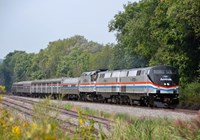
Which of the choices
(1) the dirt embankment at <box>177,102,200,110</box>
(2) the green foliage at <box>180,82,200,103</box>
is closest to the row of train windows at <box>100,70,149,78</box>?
(1) the dirt embankment at <box>177,102,200,110</box>

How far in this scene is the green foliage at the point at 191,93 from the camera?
3076cm

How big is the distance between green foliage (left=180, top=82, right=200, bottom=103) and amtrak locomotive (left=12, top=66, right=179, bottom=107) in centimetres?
265

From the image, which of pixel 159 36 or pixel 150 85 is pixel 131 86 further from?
pixel 159 36

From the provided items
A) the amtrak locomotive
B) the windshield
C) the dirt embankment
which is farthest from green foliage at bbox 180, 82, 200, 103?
the windshield

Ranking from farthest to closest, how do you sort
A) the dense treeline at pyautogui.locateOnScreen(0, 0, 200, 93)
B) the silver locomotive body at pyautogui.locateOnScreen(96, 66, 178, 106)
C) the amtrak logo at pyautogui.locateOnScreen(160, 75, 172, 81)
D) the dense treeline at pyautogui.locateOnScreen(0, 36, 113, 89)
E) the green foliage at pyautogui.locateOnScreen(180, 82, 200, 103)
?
the dense treeline at pyautogui.locateOnScreen(0, 36, 113, 89) < the green foliage at pyautogui.locateOnScreen(180, 82, 200, 103) < the dense treeline at pyautogui.locateOnScreen(0, 0, 200, 93) < the amtrak logo at pyautogui.locateOnScreen(160, 75, 172, 81) < the silver locomotive body at pyautogui.locateOnScreen(96, 66, 178, 106)

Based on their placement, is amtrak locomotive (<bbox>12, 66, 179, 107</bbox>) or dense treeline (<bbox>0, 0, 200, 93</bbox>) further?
dense treeline (<bbox>0, 0, 200, 93</bbox>)

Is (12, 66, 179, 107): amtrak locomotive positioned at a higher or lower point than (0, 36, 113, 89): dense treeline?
lower

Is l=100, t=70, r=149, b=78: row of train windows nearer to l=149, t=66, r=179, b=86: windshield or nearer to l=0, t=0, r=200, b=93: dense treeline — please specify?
l=149, t=66, r=179, b=86: windshield

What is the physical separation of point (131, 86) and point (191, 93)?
513cm

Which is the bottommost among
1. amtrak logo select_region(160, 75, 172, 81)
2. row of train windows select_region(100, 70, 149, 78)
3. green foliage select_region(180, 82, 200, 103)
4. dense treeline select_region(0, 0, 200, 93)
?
green foliage select_region(180, 82, 200, 103)

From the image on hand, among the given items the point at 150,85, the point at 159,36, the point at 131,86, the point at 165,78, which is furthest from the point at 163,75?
the point at 159,36

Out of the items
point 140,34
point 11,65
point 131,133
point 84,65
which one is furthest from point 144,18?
point 11,65

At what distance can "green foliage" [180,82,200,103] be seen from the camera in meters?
30.8

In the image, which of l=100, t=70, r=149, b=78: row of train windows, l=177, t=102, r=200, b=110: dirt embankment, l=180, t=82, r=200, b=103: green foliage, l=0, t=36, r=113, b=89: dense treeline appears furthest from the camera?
l=0, t=36, r=113, b=89: dense treeline
